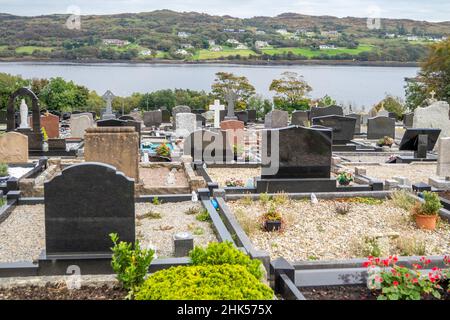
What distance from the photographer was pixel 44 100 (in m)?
33.8

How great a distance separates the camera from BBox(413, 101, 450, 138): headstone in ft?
68.6

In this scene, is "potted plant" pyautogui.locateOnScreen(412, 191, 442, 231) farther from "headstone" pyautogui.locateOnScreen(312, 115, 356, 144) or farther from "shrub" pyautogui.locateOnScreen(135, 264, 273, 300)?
"headstone" pyautogui.locateOnScreen(312, 115, 356, 144)

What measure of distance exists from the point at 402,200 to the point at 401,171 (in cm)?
512

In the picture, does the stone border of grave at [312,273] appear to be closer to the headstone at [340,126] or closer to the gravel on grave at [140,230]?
the gravel on grave at [140,230]

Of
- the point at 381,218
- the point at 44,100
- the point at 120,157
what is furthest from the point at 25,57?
the point at 381,218

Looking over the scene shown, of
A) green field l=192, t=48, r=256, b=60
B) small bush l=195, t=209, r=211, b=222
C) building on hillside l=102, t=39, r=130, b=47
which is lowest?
small bush l=195, t=209, r=211, b=222

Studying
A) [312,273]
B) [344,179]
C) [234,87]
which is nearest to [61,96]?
[234,87]

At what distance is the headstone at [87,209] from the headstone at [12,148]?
347 inches

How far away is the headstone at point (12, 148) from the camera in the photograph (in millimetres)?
15250

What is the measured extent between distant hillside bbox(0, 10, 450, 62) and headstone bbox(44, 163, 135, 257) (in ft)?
165

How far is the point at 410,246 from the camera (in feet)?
25.8

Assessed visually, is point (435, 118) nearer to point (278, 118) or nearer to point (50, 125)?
point (278, 118)

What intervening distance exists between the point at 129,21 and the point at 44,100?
52452mm

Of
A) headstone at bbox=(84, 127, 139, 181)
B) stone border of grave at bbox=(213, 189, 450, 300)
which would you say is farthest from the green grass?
stone border of grave at bbox=(213, 189, 450, 300)
